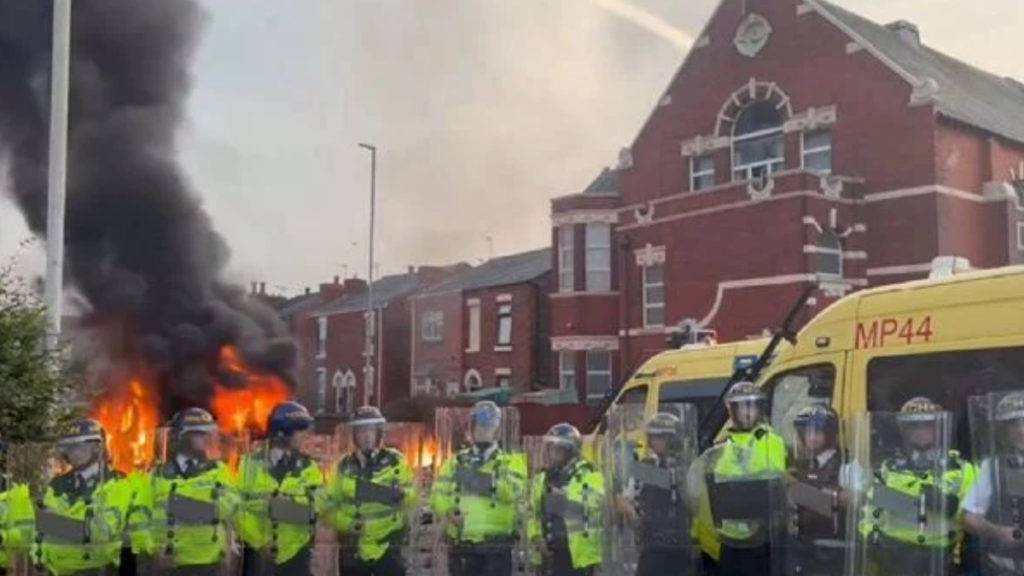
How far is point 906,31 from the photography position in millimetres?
33875

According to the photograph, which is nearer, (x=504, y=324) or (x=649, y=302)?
(x=649, y=302)

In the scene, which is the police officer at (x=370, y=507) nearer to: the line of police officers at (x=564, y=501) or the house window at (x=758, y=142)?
the line of police officers at (x=564, y=501)

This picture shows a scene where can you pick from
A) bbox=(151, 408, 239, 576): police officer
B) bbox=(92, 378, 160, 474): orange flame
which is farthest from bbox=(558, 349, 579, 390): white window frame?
bbox=(151, 408, 239, 576): police officer

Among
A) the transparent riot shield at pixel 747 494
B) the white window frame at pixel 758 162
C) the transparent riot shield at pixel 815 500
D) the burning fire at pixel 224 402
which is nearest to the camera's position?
the transparent riot shield at pixel 815 500

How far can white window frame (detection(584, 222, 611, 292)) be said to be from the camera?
113 feet

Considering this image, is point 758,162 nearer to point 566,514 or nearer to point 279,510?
point 566,514

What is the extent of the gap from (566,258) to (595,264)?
38.9 inches

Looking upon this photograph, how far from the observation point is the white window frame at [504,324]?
133ft

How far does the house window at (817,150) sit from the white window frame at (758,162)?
61 cm

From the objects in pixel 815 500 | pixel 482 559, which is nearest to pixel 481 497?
pixel 482 559

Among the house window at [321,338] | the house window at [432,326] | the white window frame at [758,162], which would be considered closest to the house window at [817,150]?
the white window frame at [758,162]

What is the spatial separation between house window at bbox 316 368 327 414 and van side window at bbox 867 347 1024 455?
43076mm

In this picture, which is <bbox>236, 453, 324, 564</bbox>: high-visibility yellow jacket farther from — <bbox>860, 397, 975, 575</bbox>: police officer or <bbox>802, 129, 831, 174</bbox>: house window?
<bbox>802, 129, 831, 174</bbox>: house window

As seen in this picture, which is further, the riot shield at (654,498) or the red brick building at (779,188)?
the red brick building at (779,188)
